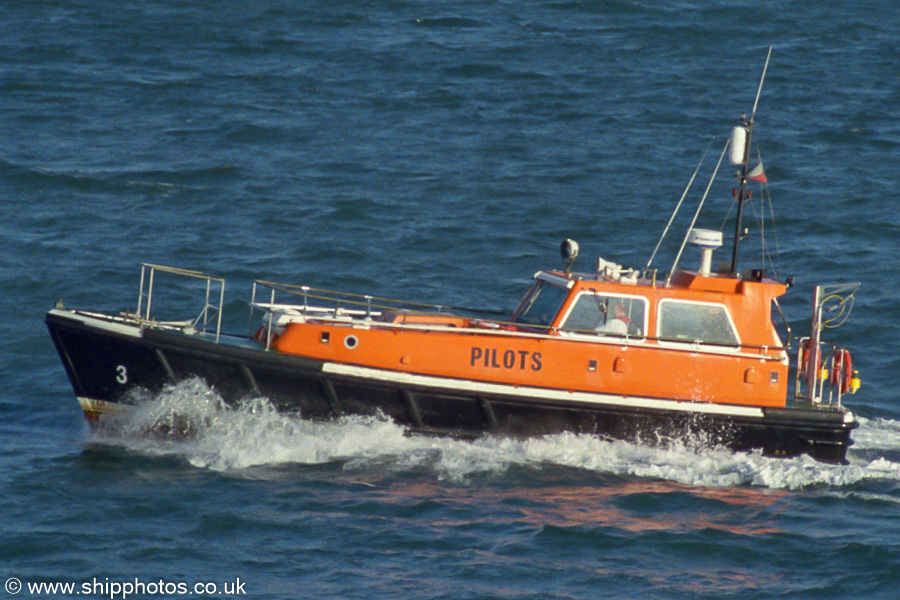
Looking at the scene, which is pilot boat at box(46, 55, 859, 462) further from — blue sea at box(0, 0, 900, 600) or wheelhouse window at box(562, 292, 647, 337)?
blue sea at box(0, 0, 900, 600)

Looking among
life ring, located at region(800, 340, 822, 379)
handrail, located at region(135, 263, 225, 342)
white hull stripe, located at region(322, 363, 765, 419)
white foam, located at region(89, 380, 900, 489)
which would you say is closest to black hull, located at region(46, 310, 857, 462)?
white hull stripe, located at region(322, 363, 765, 419)

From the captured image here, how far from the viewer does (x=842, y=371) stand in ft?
39.5

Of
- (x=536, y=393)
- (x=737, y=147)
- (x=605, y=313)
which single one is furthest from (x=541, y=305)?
(x=737, y=147)

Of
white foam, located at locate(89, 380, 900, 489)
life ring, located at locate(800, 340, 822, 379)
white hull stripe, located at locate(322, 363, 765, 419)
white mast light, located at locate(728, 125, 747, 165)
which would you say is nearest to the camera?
white foam, located at locate(89, 380, 900, 489)

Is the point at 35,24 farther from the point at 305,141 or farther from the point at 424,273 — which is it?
the point at 424,273

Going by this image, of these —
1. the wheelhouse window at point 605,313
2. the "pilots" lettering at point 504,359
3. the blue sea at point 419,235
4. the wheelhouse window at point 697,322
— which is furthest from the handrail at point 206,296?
the wheelhouse window at point 697,322

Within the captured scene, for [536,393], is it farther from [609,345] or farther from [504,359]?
[609,345]

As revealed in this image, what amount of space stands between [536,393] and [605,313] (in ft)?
3.69

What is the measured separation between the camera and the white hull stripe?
448 inches

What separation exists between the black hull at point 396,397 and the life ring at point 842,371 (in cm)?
43

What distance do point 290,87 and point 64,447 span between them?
591 inches

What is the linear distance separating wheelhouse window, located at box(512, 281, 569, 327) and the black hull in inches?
36.4

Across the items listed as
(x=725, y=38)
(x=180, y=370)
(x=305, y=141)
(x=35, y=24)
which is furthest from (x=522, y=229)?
(x=35, y=24)

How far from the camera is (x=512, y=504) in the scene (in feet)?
34.4
